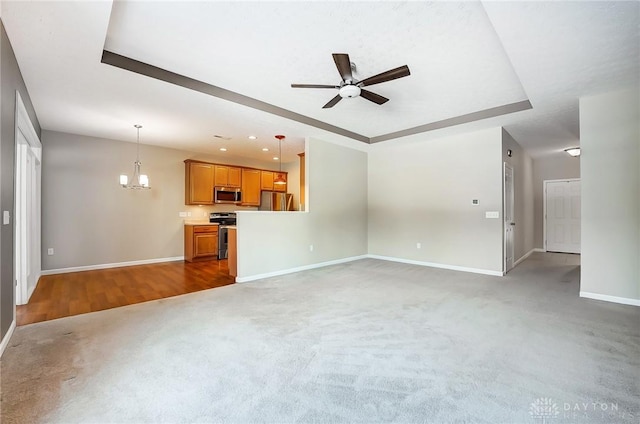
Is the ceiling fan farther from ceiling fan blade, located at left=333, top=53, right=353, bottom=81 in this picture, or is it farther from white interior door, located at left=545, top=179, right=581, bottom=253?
white interior door, located at left=545, top=179, right=581, bottom=253

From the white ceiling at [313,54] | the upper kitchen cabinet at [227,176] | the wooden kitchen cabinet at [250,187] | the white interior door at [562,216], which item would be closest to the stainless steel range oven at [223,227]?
the wooden kitchen cabinet at [250,187]

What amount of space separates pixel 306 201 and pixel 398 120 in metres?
2.29

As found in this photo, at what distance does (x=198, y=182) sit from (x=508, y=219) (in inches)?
271

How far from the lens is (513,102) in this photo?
163 inches

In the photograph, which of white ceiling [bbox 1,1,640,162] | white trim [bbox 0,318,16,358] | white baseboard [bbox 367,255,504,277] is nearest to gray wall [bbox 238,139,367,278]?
white baseboard [bbox 367,255,504,277]

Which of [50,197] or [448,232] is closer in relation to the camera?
[50,197]

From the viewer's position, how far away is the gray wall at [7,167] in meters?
2.27

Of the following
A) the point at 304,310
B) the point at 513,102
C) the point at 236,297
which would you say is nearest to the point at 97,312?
the point at 236,297

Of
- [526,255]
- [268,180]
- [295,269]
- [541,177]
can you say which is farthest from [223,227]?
[541,177]

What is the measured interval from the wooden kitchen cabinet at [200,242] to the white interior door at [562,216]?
921 centimetres

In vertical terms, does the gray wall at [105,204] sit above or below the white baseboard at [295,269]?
above

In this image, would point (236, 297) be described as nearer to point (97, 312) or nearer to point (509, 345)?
point (97, 312)

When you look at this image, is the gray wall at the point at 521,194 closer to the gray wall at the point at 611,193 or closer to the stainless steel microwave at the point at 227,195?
the gray wall at the point at 611,193

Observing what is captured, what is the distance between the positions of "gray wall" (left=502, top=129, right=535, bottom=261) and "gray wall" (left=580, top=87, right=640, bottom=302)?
1.41m
